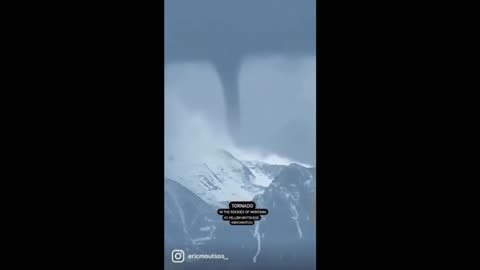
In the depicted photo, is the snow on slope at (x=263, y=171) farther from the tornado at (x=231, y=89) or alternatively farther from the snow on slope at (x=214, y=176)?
the tornado at (x=231, y=89)

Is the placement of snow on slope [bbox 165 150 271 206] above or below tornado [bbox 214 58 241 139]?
below

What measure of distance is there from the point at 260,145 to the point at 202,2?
722 mm

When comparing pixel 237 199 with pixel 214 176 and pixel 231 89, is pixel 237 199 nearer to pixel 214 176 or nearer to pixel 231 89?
pixel 214 176

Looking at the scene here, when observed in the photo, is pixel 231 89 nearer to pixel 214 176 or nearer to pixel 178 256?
pixel 214 176

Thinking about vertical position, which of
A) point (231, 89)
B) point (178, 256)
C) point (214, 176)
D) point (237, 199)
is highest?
point (231, 89)

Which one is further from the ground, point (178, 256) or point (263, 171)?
point (263, 171)

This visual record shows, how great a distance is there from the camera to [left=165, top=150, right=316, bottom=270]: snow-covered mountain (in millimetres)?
2732

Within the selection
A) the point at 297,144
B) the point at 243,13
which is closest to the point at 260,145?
the point at 297,144

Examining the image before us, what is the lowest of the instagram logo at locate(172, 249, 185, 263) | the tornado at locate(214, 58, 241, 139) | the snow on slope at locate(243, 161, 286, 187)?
the instagram logo at locate(172, 249, 185, 263)

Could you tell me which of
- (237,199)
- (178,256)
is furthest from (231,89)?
(178,256)

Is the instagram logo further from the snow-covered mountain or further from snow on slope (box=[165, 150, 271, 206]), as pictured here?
snow on slope (box=[165, 150, 271, 206])

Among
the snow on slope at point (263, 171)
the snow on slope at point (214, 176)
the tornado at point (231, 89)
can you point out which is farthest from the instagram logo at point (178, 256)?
the tornado at point (231, 89)

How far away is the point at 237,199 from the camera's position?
279cm

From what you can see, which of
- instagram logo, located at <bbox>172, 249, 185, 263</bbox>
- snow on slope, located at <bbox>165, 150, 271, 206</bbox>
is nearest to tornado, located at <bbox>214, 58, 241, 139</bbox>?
snow on slope, located at <bbox>165, 150, 271, 206</bbox>
